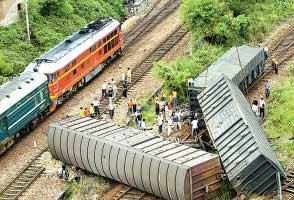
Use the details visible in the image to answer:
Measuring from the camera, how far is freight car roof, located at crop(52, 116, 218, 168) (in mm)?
28484

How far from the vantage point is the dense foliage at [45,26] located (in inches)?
1806

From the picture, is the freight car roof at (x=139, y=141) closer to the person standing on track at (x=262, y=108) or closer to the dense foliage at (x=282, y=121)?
the dense foliage at (x=282, y=121)

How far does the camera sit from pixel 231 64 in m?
38.7

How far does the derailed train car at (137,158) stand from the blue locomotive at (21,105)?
324 cm

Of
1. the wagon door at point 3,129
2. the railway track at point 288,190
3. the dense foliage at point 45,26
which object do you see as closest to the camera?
the railway track at point 288,190

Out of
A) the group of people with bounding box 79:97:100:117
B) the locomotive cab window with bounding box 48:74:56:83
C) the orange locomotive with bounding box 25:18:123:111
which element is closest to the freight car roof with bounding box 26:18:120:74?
the orange locomotive with bounding box 25:18:123:111

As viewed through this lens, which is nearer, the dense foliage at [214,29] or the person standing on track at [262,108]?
the person standing on track at [262,108]

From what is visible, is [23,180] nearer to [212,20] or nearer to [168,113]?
[168,113]

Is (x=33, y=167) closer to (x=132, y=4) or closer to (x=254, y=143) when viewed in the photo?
(x=254, y=143)

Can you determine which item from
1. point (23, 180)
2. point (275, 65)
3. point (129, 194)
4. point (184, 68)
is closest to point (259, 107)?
point (184, 68)

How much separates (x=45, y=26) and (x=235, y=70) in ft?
61.7

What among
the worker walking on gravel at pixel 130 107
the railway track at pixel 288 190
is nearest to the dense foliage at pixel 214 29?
the worker walking on gravel at pixel 130 107

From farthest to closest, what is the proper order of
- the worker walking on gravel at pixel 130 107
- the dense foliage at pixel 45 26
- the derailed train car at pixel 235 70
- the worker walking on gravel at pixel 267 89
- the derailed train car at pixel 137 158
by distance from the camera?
the dense foliage at pixel 45 26, the worker walking on gravel at pixel 267 89, the worker walking on gravel at pixel 130 107, the derailed train car at pixel 235 70, the derailed train car at pixel 137 158

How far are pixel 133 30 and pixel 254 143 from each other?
26073mm
